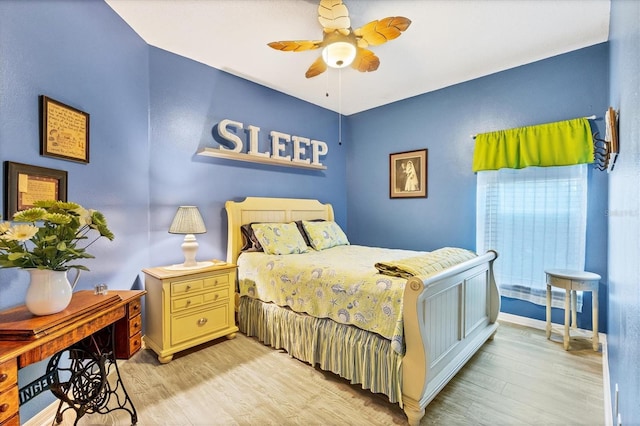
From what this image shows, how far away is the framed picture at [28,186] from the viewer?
4.91 ft

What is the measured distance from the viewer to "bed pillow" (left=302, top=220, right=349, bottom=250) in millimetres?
3418

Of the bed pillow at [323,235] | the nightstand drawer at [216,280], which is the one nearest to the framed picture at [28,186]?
the nightstand drawer at [216,280]

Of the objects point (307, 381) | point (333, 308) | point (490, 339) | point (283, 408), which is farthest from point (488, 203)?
point (283, 408)

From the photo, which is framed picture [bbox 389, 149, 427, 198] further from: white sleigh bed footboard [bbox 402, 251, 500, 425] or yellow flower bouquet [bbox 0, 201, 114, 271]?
yellow flower bouquet [bbox 0, 201, 114, 271]

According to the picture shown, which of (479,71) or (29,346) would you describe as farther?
(479,71)

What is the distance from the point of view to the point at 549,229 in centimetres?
288

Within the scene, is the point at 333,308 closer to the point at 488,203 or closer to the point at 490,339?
the point at 490,339

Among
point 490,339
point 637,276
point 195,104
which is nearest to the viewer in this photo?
point 637,276

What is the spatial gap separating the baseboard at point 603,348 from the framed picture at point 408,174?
1712mm

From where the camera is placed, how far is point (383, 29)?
2.05 m

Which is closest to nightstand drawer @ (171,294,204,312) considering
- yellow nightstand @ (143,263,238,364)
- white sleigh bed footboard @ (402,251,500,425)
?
yellow nightstand @ (143,263,238,364)

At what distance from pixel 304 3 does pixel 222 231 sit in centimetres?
231

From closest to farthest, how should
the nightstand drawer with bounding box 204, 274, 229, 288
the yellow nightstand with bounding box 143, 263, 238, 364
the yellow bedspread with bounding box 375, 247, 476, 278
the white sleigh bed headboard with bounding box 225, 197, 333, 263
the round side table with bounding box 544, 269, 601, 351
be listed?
1. the yellow bedspread with bounding box 375, 247, 476, 278
2. the yellow nightstand with bounding box 143, 263, 238, 364
3. the round side table with bounding box 544, 269, 601, 351
4. the nightstand drawer with bounding box 204, 274, 229, 288
5. the white sleigh bed headboard with bounding box 225, 197, 333, 263

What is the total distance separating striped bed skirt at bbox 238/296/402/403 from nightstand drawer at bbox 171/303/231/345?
0.91 feet
